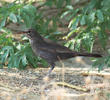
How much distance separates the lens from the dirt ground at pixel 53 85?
Answer: 5.11 m

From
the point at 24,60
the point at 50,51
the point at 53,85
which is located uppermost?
the point at 50,51

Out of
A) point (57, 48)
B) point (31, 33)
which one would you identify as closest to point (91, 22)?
point (57, 48)

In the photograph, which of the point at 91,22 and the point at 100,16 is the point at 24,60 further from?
the point at 100,16

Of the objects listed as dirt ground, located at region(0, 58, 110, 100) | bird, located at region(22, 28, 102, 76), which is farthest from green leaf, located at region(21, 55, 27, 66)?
bird, located at region(22, 28, 102, 76)

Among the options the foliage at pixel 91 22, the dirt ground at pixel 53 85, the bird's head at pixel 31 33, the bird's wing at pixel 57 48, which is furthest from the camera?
the bird's head at pixel 31 33

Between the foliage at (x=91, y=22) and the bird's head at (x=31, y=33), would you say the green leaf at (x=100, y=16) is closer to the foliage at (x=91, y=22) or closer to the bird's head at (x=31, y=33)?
the foliage at (x=91, y=22)

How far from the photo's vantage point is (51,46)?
634 centimetres

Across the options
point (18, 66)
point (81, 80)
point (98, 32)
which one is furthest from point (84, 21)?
point (18, 66)

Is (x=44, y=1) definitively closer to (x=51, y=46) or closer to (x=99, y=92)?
(x=51, y=46)

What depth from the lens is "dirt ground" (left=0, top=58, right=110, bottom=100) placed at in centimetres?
511

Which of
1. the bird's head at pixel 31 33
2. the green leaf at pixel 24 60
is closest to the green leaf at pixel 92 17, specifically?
the bird's head at pixel 31 33

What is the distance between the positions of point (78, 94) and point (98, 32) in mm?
1706

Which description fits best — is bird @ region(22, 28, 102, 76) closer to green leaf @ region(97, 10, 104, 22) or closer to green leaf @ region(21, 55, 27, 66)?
green leaf @ region(21, 55, 27, 66)

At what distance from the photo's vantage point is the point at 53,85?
5.46 m
